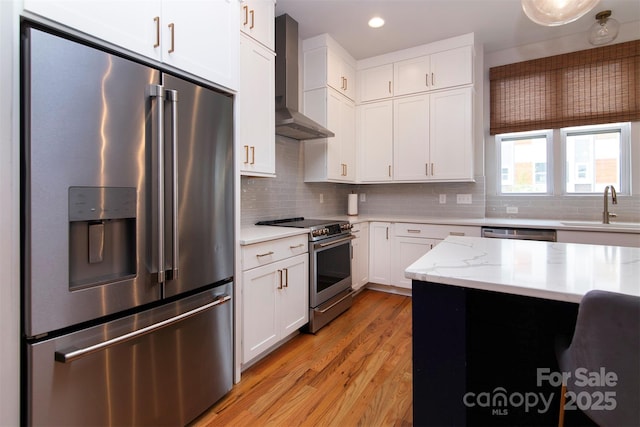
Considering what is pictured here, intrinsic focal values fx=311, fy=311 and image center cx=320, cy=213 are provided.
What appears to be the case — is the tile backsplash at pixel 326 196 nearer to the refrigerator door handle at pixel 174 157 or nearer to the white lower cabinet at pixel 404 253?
the white lower cabinet at pixel 404 253

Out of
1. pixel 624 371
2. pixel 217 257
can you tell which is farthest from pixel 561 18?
pixel 217 257

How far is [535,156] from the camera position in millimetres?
3658

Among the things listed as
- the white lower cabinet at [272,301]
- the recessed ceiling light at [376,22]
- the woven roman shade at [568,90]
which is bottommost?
the white lower cabinet at [272,301]

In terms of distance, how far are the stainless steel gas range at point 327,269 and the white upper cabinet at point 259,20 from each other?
1.55 m

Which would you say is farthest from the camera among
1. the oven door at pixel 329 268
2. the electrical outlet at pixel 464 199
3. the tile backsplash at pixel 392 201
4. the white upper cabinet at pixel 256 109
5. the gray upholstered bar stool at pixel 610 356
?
the electrical outlet at pixel 464 199

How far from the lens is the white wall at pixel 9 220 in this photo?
1012 mm

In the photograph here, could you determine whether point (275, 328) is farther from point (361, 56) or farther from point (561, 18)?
point (361, 56)

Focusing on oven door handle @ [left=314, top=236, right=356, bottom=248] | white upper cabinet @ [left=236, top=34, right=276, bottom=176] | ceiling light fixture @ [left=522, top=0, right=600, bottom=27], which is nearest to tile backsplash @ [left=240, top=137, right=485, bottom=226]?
white upper cabinet @ [left=236, top=34, right=276, bottom=176]

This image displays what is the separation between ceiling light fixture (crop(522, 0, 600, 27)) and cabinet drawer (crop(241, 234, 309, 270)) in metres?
1.95

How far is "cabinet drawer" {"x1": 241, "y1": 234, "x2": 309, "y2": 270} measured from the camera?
1.98 meters

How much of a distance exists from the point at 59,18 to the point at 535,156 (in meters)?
4.30

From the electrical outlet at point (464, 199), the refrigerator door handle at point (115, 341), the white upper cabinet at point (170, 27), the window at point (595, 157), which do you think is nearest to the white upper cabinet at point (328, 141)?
the electrical outlet at point (464, 199)

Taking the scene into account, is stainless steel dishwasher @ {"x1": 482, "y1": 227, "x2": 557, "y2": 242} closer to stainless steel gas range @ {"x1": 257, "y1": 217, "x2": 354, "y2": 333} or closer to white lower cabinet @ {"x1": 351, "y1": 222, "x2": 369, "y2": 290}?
white lower cabinet @ {"x1": 351, "y1": 222, "x2": 369, "y2": 290}

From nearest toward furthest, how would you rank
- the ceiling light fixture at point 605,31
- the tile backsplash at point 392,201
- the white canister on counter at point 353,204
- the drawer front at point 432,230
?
the ceiling light fixture at point 605,31 < the tile backsplash at point 392,201 < the drawer front at point 432,230 < the white canister on counter at point 353,204
